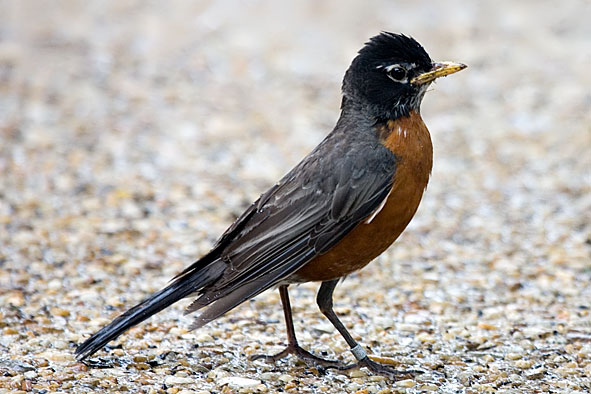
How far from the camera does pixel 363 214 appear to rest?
191 inches

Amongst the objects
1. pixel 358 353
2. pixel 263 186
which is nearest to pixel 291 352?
pixel 358 353

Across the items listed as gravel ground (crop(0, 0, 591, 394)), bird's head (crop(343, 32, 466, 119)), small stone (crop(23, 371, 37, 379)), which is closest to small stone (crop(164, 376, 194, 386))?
gravel ground (crop(0, 0, 591, 394))

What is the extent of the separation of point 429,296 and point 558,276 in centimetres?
104

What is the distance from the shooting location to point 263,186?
8258 mm

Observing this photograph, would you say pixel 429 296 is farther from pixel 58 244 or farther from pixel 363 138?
pixel 58 244

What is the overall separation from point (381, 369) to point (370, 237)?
0.75 metres

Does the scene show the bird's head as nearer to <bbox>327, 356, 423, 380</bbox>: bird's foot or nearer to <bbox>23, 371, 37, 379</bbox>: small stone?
<bbox>327, 356, 423, 380</bbox>: bird's foot

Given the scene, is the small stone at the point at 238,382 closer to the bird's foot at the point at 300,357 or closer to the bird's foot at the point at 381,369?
the bird's foot at the point at 300,357

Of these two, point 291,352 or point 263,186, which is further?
point 263,186

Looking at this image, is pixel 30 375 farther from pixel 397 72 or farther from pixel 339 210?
pixel 397 72


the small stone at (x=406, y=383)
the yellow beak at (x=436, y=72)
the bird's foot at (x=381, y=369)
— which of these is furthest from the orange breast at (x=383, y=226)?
the small stone at (x=406, y=383)

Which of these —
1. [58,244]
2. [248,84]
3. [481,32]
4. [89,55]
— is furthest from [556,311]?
[89,55]

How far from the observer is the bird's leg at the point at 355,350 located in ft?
16.5

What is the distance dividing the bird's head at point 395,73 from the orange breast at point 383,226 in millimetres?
282
